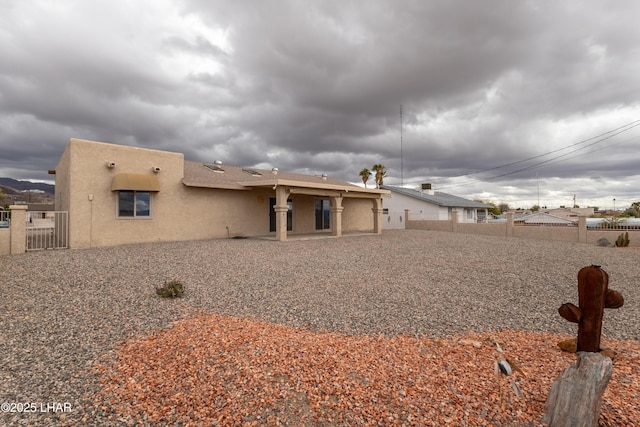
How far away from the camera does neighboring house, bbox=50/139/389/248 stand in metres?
12.4

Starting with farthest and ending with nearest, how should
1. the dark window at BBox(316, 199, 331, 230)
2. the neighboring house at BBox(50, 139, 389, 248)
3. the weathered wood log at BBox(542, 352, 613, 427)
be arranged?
A: the dark window at BBox(316, 199, 331, 230)
the neighboring house at BBox(50, 139, 389, 248)
the weathered wood log at BBox(542, 352, 613, 427)

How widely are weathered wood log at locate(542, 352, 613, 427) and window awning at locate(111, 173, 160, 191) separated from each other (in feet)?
47.6

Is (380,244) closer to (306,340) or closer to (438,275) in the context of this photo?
(438,275)

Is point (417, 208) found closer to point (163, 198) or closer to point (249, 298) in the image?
point (163, 198)

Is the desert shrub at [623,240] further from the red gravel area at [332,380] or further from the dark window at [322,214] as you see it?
the dark window at [322,214]

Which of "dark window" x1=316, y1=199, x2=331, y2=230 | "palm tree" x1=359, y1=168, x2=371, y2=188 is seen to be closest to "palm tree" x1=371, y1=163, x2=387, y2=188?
"palm tree" x1=359, y1=168, x2=371, y2=188

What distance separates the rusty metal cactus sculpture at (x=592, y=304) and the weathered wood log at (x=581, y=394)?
0.97 ft

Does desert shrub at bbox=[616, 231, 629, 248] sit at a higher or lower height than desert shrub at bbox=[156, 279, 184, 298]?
higher

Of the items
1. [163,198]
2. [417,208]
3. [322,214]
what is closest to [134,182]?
[163,198]

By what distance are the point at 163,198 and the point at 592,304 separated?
1527cm

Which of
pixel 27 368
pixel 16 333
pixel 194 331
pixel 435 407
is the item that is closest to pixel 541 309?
pixel 435 407

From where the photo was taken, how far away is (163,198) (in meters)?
14.4

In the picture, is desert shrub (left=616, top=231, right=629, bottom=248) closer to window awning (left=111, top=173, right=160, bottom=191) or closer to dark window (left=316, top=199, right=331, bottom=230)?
dark window (left=316, top=199, right=331, bottom=230)

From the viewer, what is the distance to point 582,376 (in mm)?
2896
